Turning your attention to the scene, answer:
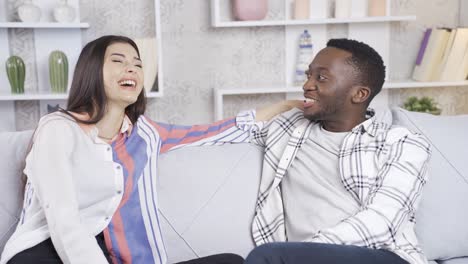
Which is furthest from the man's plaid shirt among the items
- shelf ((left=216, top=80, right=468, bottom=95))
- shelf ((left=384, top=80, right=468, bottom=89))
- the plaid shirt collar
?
shelf ((left=384, top=80, right=468, bottom=89))

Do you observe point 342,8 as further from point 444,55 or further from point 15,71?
point 15,71

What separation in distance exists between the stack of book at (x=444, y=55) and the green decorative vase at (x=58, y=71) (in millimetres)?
1913

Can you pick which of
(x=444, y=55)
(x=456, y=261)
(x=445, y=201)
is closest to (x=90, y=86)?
(x=445, y=201)

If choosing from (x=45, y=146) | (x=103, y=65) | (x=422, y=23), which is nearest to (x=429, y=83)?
(x=422, y=23)

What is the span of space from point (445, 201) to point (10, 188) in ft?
4.11

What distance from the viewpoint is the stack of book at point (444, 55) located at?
125 inches

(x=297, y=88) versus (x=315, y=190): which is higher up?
(x=297, y=88)

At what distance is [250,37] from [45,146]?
2015mm

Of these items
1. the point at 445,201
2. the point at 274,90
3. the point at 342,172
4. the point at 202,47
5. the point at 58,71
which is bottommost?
→ the point at 445,201

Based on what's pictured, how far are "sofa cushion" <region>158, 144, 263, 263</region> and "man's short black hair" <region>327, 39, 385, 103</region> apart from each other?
391 millimetres

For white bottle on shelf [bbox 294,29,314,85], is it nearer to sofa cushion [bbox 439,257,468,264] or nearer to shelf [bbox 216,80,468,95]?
shelf [bbox 216,80,468,95]

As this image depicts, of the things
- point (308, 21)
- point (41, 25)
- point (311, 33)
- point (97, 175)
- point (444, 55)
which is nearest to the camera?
A: point (97, 175)

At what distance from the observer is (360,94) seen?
5.73 feet

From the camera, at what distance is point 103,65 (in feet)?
5.51
